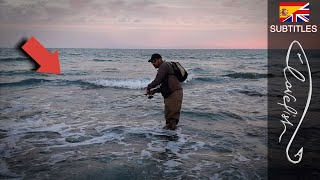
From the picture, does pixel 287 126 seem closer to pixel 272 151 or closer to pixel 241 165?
pixel 272 151

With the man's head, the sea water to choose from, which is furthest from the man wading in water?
the sea water

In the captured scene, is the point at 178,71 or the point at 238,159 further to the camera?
the point at 178,71

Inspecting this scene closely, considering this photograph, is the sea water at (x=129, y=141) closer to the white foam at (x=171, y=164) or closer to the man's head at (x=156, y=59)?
the white foam at (x=171, y=164)

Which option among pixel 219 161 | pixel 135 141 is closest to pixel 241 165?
pixel 219 161

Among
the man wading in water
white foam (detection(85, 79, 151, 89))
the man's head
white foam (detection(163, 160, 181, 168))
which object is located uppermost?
the man's head

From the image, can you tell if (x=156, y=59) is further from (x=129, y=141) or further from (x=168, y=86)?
(x=129, y=141)

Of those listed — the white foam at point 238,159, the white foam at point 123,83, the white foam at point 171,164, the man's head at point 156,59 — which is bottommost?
the white foam at point 238,159

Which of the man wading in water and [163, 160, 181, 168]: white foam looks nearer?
[163, 160, 181, 168]: white foam

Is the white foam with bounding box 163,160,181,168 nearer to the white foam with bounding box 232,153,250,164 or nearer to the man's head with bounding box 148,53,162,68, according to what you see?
the white foam with bounding box 232,153,250,164

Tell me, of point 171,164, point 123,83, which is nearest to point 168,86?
point 171,164

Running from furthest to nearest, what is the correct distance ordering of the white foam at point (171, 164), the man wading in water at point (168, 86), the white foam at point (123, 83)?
1. the white foam at point (123, 83)
2. the man wading in water at point (168, 86)
3. the white foam at point (171, 164)

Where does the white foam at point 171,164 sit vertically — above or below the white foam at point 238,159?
above

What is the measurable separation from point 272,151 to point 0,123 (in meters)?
7.03

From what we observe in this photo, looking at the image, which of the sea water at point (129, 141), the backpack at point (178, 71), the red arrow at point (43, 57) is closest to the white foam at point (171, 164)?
the sea water at point (129, 141)
